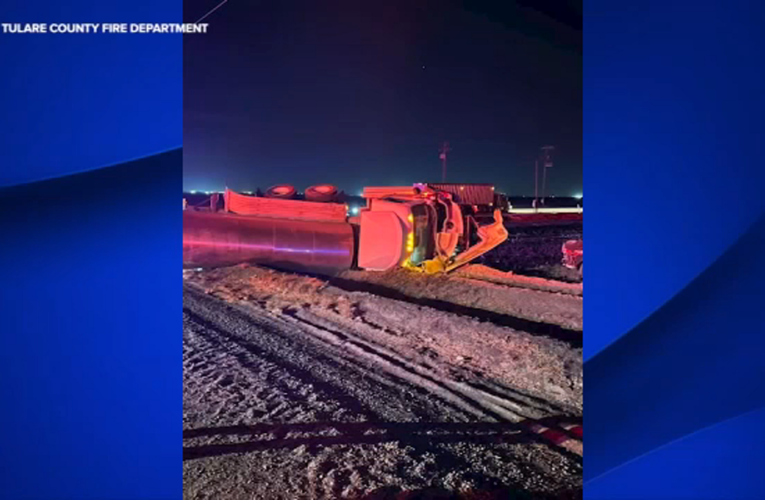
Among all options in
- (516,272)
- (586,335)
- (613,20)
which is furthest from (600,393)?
(516,272)

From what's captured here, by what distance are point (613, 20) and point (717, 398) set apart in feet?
4.79

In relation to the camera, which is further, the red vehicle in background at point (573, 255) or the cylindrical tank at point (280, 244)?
the red vehicle in background at point (573, 255)

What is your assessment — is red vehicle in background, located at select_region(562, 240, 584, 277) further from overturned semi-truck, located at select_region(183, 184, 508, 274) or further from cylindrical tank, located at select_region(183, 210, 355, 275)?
cylindrical tank, located at select_region(183, 210, 355, 275)

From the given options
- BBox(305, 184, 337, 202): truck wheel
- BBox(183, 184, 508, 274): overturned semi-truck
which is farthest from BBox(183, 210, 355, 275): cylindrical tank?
BBox(305, 184, 337, 202): truck wheel

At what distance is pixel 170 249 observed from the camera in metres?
1.85

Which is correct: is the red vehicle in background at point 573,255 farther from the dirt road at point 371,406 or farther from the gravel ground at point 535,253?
the dirt road at point 371,406

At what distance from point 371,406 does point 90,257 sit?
132 centimetres

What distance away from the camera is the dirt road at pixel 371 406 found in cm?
186

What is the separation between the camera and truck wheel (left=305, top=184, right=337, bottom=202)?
3414mm

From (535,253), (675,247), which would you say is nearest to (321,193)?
(675,247)

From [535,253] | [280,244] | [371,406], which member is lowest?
[371,406]

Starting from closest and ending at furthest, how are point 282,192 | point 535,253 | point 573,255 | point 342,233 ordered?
1. point 282,192
2. point 342,233
3. point 573,255
4. point 535,253

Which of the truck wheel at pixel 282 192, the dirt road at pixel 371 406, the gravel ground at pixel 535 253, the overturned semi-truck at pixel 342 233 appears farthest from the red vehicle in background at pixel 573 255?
the truck wheel at pixel 282 192

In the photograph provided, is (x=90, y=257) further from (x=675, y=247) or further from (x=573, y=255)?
(x=573, y=255)
